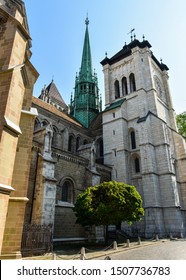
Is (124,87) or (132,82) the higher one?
(132,82)

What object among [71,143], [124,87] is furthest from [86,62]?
[71,143]

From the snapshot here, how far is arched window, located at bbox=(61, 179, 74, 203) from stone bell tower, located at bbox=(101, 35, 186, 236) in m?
8.18

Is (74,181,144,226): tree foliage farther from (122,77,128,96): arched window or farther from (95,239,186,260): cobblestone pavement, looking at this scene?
(122,77,128,96): arched window

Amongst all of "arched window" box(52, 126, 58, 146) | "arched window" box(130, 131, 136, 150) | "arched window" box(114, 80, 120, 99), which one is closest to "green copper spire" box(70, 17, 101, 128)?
"arched window" box(114, 80, 120, 99)

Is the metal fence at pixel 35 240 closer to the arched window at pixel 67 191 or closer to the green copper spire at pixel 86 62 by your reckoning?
the arched window at pixel 67 191

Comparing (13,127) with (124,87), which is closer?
(13,127)

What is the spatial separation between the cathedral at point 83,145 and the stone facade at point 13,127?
30 mm

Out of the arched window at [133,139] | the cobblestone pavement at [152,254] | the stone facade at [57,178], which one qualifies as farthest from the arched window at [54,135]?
the cobblestone pavement at [152,254]

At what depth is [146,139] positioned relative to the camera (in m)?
25.0

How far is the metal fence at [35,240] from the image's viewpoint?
11.4 m

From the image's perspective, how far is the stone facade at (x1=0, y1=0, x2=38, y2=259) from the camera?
6.03 m

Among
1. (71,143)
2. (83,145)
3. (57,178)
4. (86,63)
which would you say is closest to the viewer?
Result: (57,178)

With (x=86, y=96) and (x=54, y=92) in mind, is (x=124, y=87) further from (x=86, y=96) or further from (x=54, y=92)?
(x=54, y=92)

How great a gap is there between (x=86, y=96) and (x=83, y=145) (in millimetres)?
17095
